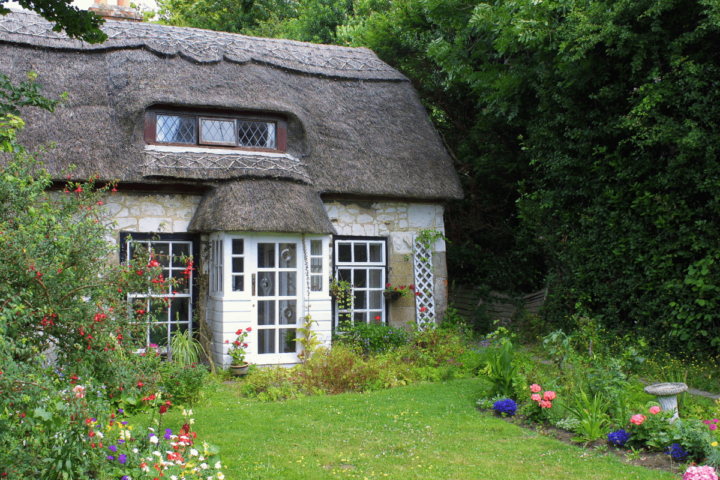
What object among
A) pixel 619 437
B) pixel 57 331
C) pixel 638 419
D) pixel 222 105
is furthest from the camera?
pixel 222 105

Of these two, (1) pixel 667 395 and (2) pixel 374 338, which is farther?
(2) pixel 374 338

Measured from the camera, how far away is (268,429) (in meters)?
5.09

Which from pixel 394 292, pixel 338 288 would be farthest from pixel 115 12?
pixel 394 292

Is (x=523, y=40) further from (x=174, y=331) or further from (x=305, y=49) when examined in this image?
(x=174, y=331)

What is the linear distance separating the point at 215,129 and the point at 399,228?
3.12m

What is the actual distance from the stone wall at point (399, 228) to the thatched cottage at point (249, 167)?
22mm

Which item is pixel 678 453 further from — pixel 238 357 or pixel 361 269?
pixel 361 269

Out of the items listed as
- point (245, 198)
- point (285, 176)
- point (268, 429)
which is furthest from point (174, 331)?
point (268, 429)

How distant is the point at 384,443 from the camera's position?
15.5 feet

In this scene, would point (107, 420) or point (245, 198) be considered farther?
point (245, 198)

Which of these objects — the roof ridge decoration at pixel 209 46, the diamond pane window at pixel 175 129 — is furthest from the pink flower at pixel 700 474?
the roof ridge decoration at pixel 209 46

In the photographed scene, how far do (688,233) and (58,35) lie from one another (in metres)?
9.00

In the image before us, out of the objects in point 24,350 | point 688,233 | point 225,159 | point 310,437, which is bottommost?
point 310,437

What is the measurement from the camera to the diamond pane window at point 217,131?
28.2 ft
